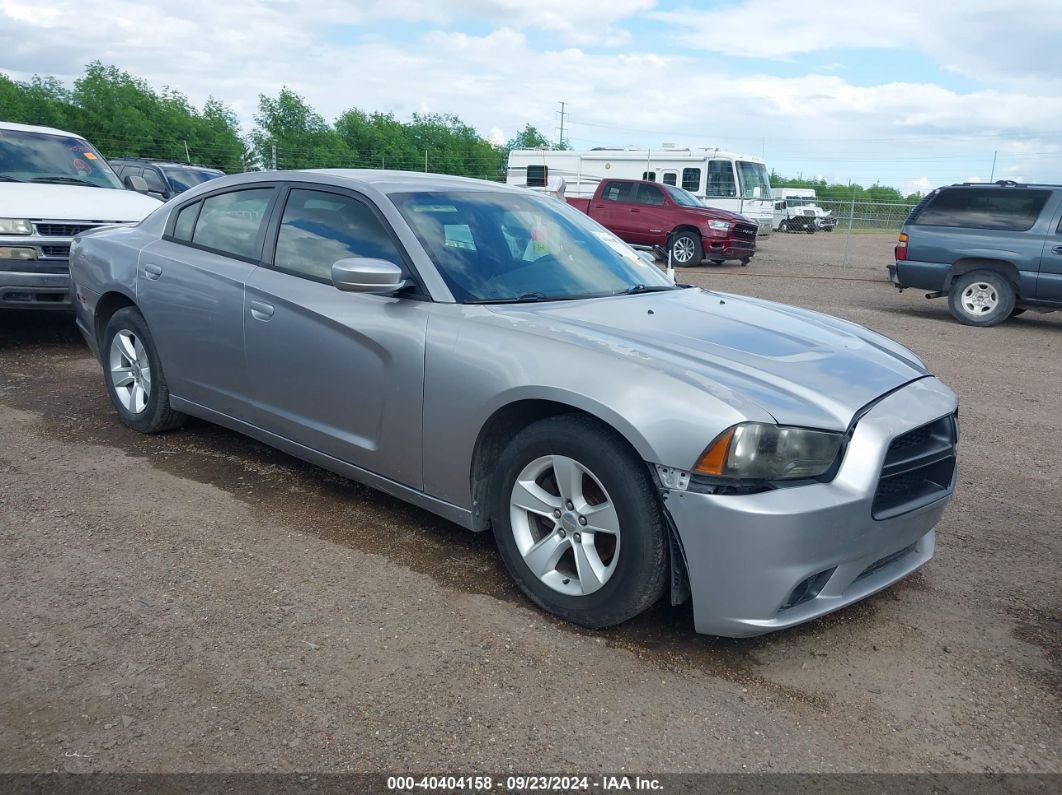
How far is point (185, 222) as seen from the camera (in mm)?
5047

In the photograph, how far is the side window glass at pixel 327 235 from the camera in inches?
157

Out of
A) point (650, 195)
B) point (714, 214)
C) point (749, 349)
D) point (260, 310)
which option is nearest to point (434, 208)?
point (260, 310)

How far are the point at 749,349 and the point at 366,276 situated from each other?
1.54m

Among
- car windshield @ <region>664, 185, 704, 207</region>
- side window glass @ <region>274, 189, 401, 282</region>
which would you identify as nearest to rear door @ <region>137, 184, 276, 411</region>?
side window glass @ <region>274, 189, 401, 282</region>

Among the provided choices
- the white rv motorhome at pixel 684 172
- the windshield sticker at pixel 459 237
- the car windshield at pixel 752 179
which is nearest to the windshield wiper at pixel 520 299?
the windshield sticker at pixel 459 237

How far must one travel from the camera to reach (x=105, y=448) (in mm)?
5203

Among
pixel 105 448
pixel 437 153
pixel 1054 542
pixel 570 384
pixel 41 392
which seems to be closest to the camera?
pixel 570 384

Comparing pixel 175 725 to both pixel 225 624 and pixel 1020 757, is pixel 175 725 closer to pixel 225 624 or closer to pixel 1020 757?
pixel 225 624

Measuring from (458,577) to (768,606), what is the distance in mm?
1344

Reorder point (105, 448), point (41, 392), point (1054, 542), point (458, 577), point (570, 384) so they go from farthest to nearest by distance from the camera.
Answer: point (41, 392), point (105, 448), point (1054, 542), point (458, 577), point (570, 384)

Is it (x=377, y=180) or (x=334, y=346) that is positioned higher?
(x=377, y=180)

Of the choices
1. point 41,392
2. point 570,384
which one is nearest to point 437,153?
point 41,392

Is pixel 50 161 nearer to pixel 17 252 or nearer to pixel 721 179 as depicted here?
pixel 17 252

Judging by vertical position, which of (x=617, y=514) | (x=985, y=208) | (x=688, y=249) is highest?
(x=985, y=208)
